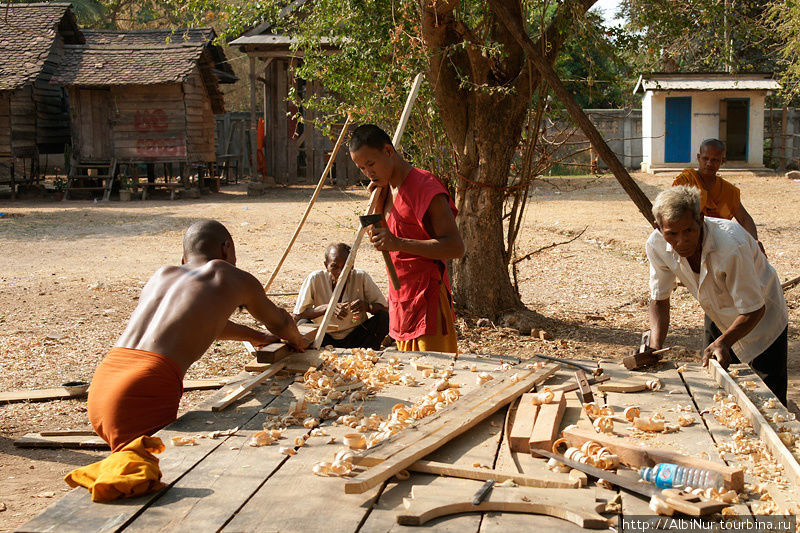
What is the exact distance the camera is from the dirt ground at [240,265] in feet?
17.8

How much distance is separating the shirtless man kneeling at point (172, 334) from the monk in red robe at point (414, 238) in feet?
2.42

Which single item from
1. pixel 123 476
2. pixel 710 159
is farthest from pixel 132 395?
pixel 710 159

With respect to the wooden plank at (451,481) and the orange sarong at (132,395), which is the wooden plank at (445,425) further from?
the orange sarong at (132,395)

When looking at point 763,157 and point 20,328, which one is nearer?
point 20,328

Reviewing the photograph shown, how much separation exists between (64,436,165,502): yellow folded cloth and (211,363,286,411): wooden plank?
0.66 meters

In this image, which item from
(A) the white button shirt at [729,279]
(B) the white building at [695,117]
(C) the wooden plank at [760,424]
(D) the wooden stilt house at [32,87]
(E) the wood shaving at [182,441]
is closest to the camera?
(C) the wooden plank at [760,424]

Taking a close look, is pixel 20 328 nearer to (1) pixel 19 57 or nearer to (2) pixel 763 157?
(1) pixel 19 57

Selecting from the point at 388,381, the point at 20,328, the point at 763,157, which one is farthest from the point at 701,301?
the point at 763,157

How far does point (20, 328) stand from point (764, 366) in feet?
20.7

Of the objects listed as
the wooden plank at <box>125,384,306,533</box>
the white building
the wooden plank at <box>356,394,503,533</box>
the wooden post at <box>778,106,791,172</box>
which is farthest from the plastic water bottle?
the wooden post at <box>778,106,791,172</box>

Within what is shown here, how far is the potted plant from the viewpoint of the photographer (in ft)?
63.5

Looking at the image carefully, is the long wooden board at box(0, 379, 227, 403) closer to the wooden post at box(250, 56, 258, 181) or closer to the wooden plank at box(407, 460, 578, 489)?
the wooden plank at box(407, 460, 578, 489)

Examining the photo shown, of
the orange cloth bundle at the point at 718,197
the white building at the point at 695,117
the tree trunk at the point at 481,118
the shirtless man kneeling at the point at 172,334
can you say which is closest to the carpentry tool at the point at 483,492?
the shirtless man kneeling at the point at 172,334

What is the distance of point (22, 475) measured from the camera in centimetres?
429
